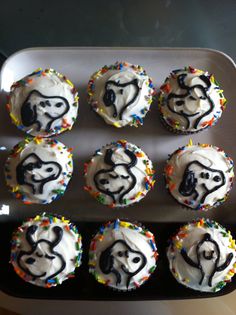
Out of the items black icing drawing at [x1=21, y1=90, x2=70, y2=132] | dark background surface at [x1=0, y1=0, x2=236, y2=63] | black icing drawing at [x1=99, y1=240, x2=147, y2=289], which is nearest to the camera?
black icing drawing at [x1=99, y1=240, x2=147, y2=289]

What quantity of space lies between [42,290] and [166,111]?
1316mm

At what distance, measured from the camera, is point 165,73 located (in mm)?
2412

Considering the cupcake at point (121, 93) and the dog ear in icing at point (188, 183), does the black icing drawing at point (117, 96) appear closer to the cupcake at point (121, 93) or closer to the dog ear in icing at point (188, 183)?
the cupcake at point (121, 93)

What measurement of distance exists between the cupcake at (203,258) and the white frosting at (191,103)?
609mm

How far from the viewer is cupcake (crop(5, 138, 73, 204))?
211cm

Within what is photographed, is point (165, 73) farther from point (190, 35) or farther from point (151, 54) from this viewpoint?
point (190, 35)

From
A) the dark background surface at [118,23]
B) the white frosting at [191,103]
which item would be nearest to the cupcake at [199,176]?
the white frosting at [191,103]

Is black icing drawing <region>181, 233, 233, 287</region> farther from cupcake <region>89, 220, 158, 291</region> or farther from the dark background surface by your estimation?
the dark background surface

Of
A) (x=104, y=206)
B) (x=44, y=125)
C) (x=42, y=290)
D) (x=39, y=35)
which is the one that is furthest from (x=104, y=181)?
(x=39, y=35)

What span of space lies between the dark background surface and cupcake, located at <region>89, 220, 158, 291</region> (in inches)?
58.9

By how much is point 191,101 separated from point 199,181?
47cm

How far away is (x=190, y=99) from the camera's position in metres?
2.17

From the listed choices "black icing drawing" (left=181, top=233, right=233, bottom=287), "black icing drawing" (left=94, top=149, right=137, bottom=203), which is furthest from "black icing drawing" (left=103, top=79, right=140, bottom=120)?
"black icing drawing" (left=181, top=233, right=233, bottom=287)

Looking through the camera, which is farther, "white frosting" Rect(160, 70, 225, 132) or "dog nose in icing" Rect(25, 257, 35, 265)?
"white frosting" Rect(160, 70, 225, 132)
